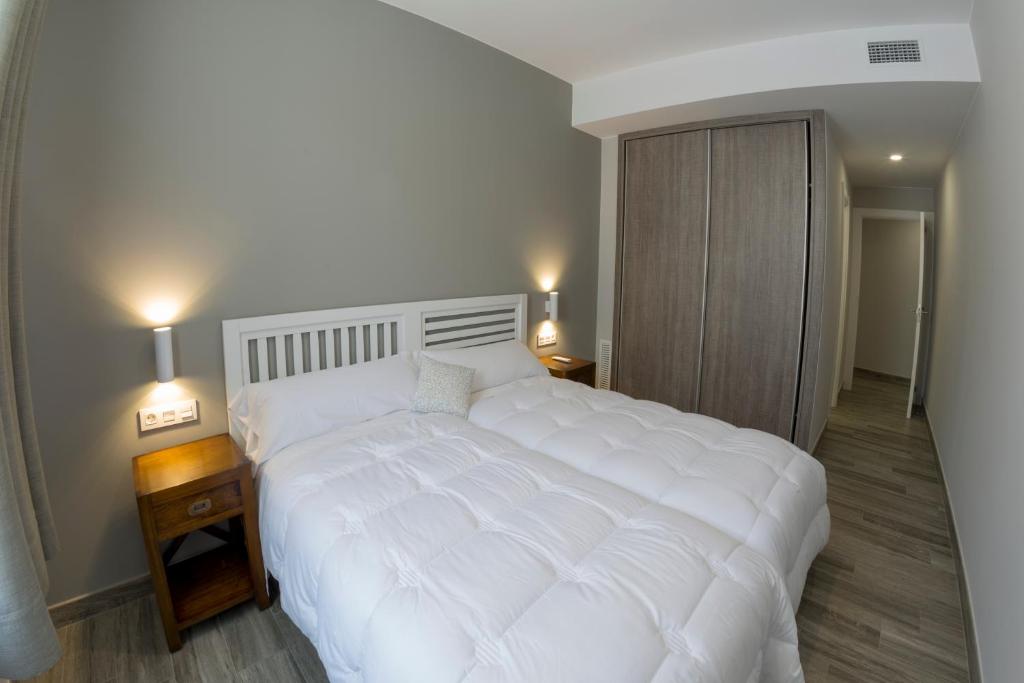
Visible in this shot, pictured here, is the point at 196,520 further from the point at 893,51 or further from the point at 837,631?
the point at 893,51

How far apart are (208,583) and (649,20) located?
11.2ft

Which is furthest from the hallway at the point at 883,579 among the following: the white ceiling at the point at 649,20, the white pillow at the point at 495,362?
the white ceiling at the point at 649,20

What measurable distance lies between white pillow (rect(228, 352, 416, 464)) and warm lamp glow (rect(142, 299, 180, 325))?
43 cm

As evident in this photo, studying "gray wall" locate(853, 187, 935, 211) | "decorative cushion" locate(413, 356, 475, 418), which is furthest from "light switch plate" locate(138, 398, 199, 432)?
"gray wall" locate(853, 187, 935, 211)

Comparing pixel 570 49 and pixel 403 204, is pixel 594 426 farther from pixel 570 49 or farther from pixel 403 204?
pixel 570 49

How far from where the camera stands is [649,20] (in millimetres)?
2701

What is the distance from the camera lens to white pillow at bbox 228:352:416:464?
Result: 2082mm

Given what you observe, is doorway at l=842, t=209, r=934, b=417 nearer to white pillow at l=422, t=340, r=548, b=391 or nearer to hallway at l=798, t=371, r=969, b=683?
hallway at l=798, t=371, r=969, b=683

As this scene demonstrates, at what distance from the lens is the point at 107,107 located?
6.12 feet

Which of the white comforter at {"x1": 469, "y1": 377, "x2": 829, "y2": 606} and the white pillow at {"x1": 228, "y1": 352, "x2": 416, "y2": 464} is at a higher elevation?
the white pillow at {"x1": 228, "y1": 352, "x2": 416, "y2": 464}

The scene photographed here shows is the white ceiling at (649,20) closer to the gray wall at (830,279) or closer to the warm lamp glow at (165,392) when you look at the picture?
the gray wall at (830,279)

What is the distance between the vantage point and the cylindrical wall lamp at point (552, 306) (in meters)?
3.78

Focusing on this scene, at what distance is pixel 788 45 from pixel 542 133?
1.56 metres

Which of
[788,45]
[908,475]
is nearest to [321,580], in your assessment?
[788,45]
